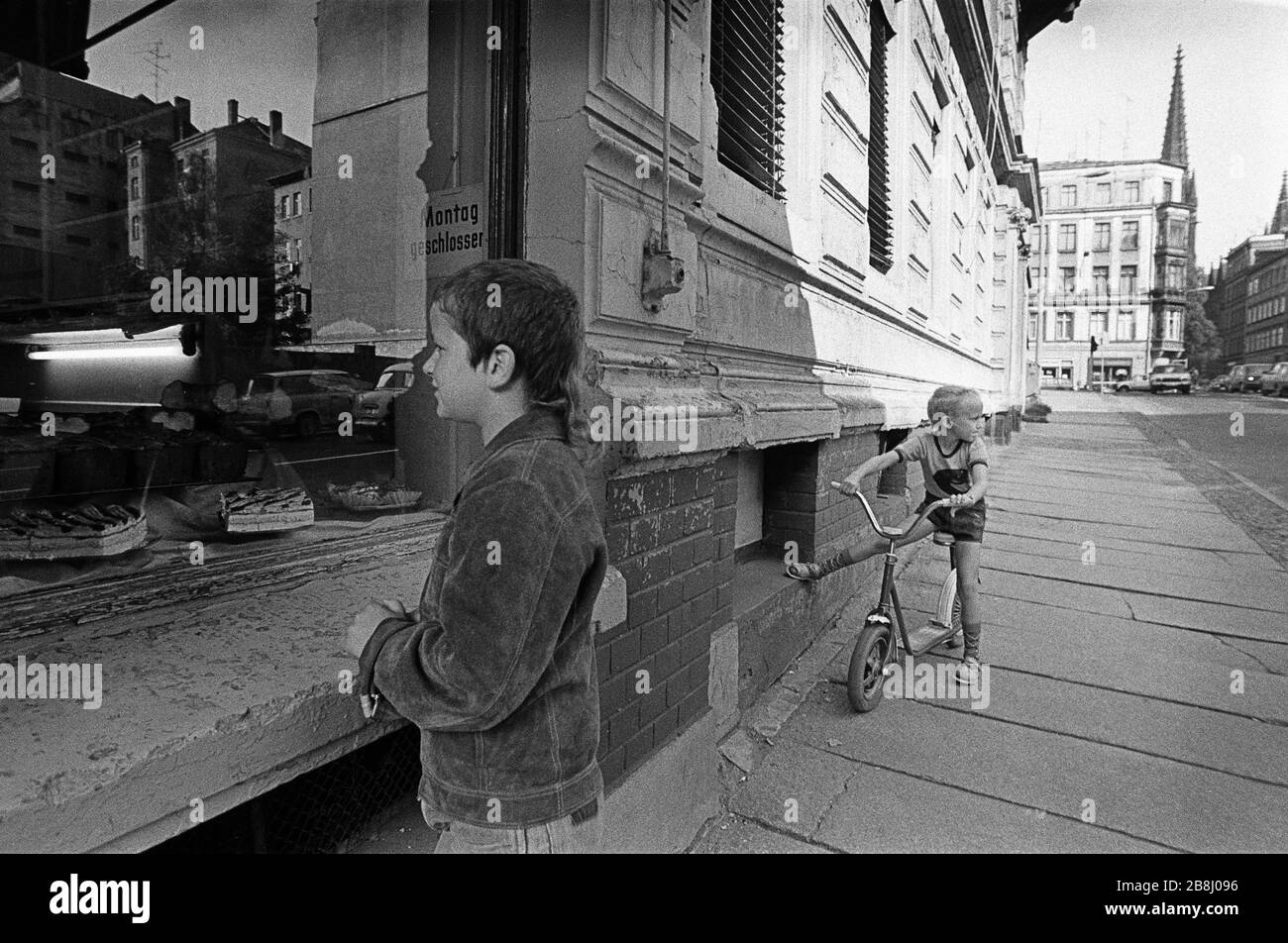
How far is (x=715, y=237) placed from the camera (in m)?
3.63

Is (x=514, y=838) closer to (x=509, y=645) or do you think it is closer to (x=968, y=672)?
(x=509, y=645)

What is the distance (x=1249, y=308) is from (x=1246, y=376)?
6209 mm

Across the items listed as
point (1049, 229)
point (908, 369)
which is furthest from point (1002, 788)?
point (1049, 229)

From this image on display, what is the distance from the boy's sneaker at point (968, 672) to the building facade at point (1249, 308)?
31172mm

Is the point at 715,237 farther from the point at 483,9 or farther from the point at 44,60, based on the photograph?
the point at 44,60

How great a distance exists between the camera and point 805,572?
179 inches

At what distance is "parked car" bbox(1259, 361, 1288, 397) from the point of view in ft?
125

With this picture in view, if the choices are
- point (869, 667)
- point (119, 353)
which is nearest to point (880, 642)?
point (869, 667)

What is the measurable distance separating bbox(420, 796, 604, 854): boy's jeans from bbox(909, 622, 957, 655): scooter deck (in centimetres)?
332

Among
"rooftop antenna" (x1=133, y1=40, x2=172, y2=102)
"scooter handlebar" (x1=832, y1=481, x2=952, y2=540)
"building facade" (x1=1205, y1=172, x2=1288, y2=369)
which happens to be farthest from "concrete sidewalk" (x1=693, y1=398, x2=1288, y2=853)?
"building facade" (x1=1205, y1=172, x2=1288, y2=369)
